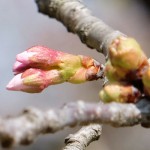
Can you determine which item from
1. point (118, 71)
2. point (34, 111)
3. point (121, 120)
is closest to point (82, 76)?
point (118, 71)

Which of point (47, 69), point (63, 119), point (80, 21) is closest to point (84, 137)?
point (47, 69)

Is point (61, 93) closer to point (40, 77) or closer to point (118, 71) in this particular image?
point (40, 77)

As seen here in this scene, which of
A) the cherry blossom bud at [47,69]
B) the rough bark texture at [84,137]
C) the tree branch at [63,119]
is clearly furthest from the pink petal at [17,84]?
the tree branch at [63,119]

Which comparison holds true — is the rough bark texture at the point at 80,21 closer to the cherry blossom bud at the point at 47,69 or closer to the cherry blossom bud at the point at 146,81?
the cherry blossom bud at the point at 146,81

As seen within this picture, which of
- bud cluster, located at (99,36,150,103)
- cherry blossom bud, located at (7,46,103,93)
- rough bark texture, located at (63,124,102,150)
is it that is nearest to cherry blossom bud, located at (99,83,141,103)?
bud cluster, located at (99,36,150,103)

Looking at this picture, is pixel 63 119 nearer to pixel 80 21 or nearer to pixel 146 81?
pixel 146 81
